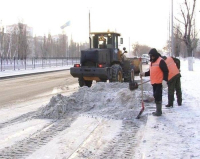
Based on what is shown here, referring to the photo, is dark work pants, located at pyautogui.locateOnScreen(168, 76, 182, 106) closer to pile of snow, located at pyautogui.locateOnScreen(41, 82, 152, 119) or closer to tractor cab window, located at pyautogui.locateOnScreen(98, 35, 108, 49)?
pile of snow, located at pyautogui.locateOnScreen(41, 82, 152, 119)

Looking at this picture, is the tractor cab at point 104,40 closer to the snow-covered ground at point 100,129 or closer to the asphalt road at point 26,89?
the asphalt road at point 26,89

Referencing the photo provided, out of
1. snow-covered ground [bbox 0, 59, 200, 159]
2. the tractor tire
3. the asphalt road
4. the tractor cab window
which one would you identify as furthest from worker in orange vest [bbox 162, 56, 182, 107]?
the tractor cab window

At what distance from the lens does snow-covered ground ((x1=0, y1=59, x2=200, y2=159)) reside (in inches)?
193

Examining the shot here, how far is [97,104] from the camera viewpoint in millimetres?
8617

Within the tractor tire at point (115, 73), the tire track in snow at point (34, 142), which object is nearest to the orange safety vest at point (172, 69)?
the tire track in snow at point (34, 142)

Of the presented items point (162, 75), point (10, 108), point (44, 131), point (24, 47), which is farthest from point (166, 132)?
point (24, 47)

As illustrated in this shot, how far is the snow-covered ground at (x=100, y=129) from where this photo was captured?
16.1 ft

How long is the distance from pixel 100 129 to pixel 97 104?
232 cm

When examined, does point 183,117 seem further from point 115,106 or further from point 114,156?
point 114,156

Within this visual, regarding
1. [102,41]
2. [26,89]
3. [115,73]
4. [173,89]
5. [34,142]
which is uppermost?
[102,41]

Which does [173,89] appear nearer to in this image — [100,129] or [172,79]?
[172,79]

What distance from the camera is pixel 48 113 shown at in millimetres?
7586

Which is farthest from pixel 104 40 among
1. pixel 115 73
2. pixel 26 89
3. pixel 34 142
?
pixel 34 142

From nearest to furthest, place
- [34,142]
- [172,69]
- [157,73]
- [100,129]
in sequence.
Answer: [34,142]
[100,129]
[157,73]
[172,69]
